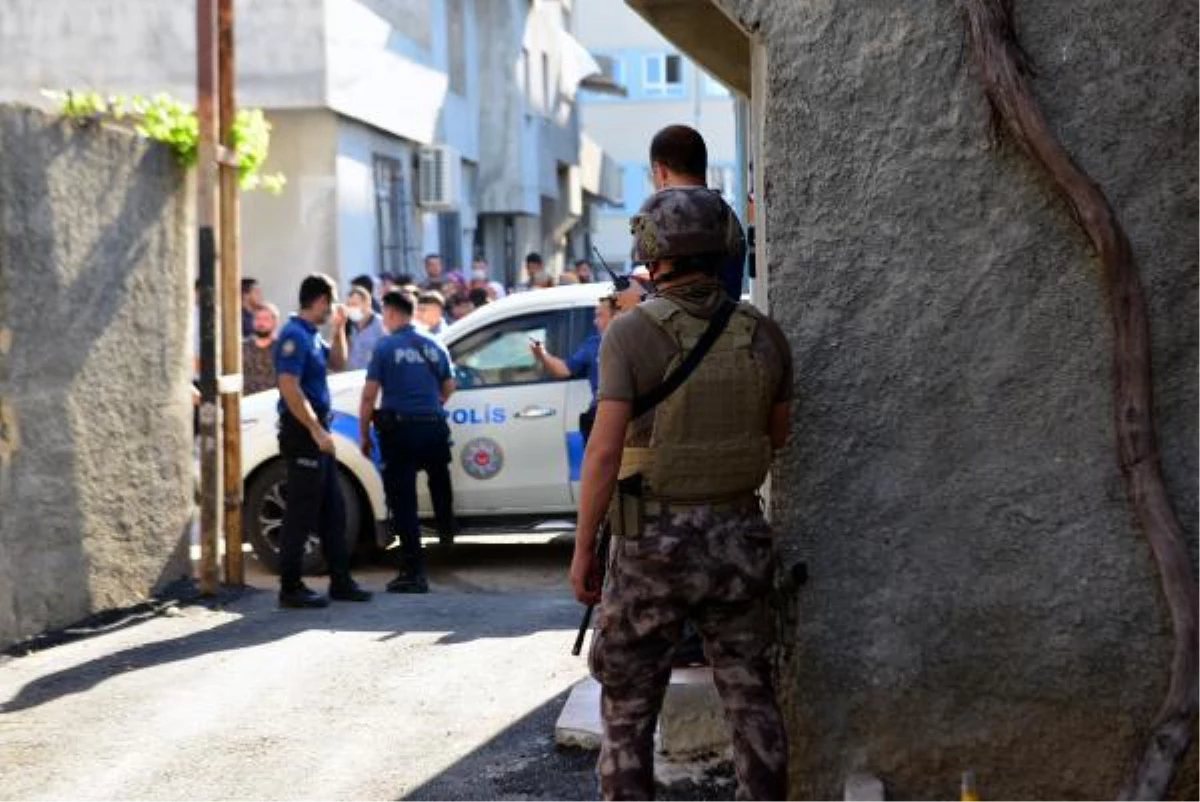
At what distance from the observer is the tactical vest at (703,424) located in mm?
4520

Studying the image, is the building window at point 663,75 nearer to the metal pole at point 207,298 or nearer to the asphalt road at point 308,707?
the metal pole at point 207,298

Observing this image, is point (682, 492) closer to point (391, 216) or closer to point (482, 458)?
point (482, 458)

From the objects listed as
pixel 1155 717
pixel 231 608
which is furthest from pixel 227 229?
pixel 1155 717

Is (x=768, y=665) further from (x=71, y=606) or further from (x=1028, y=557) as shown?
(x=71, y=606)

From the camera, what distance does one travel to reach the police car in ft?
35.5

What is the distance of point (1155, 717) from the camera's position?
186 inches

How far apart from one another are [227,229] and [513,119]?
20.2 metres

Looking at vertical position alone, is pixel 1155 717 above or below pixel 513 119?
below

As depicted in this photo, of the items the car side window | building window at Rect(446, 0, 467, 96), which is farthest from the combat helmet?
building window at Rect(446, 0, 467, 96)

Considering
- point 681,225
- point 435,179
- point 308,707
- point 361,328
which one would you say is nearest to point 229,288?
point 308,707

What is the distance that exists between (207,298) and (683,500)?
5566 millimetres

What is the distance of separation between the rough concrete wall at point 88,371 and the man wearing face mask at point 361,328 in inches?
175

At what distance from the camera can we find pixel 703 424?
4531mm

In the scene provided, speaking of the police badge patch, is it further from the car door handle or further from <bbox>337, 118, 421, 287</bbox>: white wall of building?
<bbox>337, 118, 421, 287</bbox>: white wall of building
